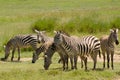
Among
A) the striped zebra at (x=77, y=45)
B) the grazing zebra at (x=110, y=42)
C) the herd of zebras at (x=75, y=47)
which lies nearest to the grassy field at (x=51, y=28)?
the herd of zebras at (x=75, y=47)

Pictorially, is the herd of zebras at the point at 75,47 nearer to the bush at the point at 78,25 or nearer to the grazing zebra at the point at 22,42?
the grazing zebra at the point at 22,42

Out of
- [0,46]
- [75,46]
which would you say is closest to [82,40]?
[75,46]

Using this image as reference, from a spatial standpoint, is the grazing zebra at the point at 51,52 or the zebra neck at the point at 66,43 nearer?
the zebra neck at the point at 66,43

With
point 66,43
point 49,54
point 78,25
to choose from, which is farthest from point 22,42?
point 78,25

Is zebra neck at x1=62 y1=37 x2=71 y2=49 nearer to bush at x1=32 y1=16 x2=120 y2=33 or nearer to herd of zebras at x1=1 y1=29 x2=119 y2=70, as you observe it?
herd of zebras at x1=1 y1=29 x2=119 y2=70

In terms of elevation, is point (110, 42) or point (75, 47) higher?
point (110, 42)

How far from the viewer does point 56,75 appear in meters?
14.0

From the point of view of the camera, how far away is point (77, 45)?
15.2 meters

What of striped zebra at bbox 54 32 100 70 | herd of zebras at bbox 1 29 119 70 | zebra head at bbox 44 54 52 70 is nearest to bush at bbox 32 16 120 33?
herd of zebras at bbox 1 29 119 70

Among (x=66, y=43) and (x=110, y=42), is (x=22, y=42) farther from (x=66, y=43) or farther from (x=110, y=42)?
(x=66, y=43)

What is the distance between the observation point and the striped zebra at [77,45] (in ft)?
49.0

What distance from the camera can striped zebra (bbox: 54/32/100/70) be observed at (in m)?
14.9

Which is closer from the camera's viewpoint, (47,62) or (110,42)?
(47,62)

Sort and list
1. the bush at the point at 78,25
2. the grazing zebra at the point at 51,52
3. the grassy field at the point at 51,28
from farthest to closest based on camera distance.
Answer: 1. the bush at the point at 78,25
2. the grazing zebra at the point at 51,52
3. the grassy field at the point at 51,28
